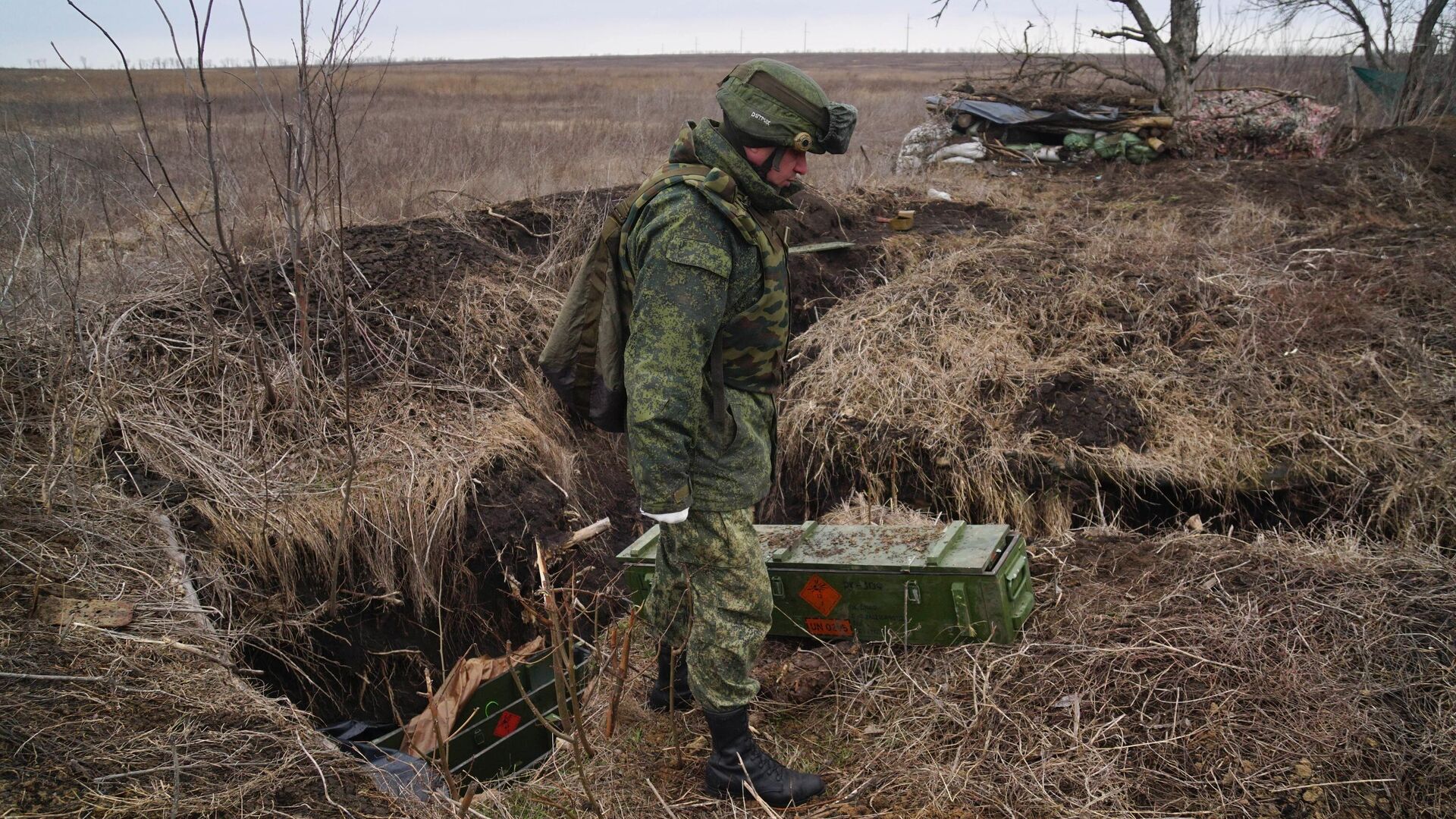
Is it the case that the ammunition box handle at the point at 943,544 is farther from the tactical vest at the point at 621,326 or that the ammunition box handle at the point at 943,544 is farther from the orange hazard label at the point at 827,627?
the tactical vest at the point at 621,326

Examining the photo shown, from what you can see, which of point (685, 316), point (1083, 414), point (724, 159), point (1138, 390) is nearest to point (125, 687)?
point (685, 316)

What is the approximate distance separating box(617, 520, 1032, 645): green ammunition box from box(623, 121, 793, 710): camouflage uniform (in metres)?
0.55

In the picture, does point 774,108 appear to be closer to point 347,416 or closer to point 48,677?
point 347,416

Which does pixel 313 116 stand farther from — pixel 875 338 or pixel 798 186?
pixel 875 338

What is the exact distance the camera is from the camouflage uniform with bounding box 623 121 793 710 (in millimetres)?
2660

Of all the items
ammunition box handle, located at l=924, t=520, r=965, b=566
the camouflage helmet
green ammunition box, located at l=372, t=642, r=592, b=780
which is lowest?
green ammunition box, located at l=372, t=642, r=592, b=780

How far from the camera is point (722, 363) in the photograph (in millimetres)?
2896

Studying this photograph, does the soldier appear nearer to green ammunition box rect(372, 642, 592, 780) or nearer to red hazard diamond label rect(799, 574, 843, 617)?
red hazard diamond label rect(799, 574, 843, 617)

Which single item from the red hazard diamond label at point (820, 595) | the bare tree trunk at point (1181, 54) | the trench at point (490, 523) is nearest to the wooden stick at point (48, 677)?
the trench at point (490, 523)

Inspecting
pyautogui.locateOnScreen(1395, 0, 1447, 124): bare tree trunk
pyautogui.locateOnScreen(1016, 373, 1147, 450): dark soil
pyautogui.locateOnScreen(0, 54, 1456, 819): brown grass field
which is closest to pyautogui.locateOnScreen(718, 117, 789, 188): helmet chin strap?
pyautogui.locateOnScreen(0, 54, 1456, 819): brown grass field

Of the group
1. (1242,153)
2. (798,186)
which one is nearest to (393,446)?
(798,186)

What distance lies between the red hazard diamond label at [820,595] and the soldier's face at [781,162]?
1425 millimetres

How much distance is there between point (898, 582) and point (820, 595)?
0.97 feet

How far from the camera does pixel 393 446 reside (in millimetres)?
4992
